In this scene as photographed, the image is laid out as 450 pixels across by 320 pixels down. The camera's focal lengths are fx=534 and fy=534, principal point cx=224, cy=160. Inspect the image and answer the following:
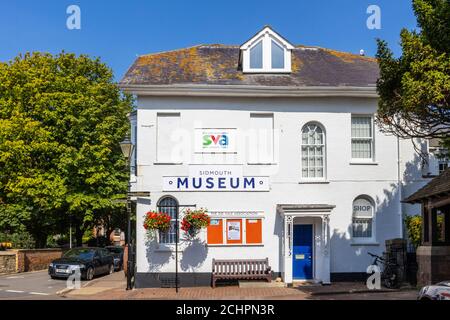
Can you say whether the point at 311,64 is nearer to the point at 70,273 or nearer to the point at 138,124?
the point at 138,124

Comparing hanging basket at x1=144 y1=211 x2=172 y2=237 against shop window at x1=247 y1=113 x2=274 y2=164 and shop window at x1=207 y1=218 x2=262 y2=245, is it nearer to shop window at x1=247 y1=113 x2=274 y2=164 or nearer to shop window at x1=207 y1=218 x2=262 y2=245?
shop window at x1=207 y1=218 x2=262 y2=245

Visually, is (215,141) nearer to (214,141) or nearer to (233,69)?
(214,141)

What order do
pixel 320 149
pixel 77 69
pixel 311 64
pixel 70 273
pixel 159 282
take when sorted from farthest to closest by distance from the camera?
1. pixel 77 69
2. pixel 70 273
3. pixel 311 64
4. pixel 320 149
5. pixel 159 282

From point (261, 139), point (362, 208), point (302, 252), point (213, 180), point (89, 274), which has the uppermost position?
point (261, 139)

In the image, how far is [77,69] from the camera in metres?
35.7

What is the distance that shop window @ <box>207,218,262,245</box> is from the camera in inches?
776

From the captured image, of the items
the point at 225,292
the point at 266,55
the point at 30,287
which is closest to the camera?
the point at 225,292

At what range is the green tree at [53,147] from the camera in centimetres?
3170

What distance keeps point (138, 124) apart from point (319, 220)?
762 cm

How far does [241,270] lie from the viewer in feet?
63.1

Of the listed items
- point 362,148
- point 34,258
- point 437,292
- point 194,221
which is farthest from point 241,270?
point 34,258

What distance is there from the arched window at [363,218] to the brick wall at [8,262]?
18.9 meters

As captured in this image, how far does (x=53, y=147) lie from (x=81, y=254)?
28.6 feet

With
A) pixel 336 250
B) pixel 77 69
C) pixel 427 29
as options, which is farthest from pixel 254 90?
pixel 77 69
